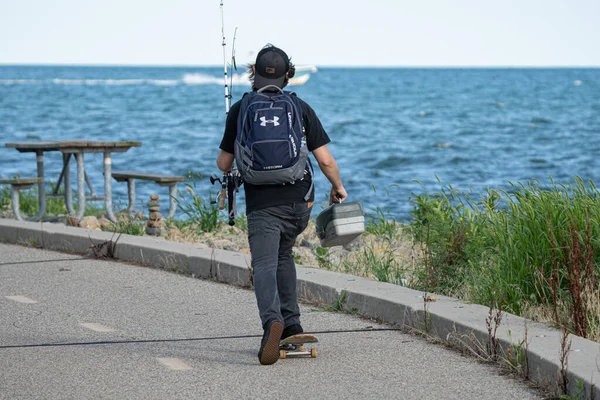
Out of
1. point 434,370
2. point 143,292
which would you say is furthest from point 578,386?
point 143,292

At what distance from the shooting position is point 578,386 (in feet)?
16.0

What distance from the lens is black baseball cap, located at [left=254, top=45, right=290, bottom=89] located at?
19.3ft

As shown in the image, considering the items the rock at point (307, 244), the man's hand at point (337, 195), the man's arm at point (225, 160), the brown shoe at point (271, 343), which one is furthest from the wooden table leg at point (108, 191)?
the brown shoe at point (271, 343)

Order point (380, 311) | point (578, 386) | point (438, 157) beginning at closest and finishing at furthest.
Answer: point (578, 386) < point (380, 311) < point (438, 157)

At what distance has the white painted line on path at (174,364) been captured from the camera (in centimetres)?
580

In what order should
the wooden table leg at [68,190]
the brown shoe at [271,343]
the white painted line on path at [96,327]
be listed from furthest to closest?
1. the wooden table leg at [68,190]
2. the white painted line on path at [96,327]
3. the brown shoe at [271,343]

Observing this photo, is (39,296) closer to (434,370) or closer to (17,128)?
(434,370)

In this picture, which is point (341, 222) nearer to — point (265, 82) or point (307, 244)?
point (265, 82)

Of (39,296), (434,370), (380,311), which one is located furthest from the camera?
(39,296)

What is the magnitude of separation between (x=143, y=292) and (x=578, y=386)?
4178 millimetres

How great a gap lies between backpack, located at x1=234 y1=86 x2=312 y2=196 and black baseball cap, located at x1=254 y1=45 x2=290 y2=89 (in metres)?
0.15

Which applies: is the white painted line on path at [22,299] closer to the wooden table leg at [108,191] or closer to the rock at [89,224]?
the rock at [89,224]

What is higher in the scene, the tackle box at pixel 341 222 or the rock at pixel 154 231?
the tackle box at pixel 341 222

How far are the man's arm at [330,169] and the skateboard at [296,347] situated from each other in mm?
841
